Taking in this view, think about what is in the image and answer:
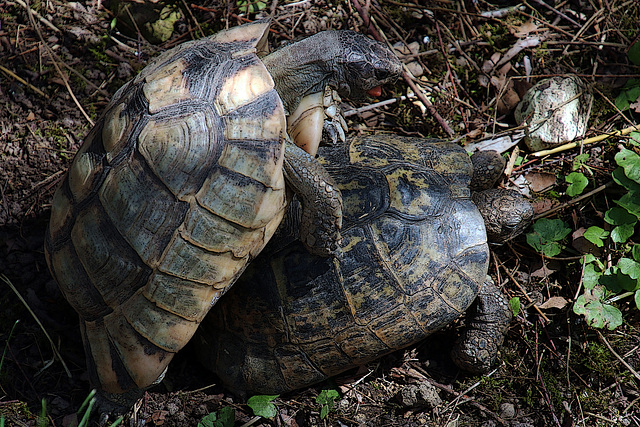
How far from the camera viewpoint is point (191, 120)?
294 centimetres

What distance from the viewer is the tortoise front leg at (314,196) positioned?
3168 mm

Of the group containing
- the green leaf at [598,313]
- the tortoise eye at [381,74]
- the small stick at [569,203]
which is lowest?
the green leaf at [598,313]

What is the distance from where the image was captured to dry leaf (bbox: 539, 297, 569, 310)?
13.4ft

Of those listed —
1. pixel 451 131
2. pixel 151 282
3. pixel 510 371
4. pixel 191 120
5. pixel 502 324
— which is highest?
pixel 191 120

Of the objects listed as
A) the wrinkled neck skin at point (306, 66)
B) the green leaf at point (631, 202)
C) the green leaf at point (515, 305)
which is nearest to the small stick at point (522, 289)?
the green leaf at point (515, 305)

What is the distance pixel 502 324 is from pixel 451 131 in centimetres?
174

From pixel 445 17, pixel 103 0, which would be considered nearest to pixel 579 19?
pixel 445 17

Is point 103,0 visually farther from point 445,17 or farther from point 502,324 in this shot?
point 502,324

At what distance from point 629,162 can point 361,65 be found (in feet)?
7.75

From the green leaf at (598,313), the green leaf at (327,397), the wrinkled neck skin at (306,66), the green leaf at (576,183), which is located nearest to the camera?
the wrinkled neck skin at (306,66)

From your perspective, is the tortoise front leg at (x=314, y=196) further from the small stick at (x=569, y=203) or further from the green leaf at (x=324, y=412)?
the small stick at (x=569, y=203)

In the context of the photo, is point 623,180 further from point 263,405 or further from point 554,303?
point 263,405

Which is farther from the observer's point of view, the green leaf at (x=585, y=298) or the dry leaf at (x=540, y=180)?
the dry leaf at (x=540, y=180)

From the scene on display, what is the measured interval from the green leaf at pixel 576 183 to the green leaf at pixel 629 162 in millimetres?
279
